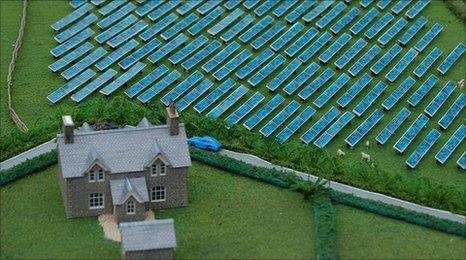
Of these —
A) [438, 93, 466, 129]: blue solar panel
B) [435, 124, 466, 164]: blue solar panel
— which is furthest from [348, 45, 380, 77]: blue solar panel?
[435, 124, 466, 164]: blue solar panel

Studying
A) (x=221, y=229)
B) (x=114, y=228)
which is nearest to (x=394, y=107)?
(x=221, y=229)

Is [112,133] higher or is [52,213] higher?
[112,133]

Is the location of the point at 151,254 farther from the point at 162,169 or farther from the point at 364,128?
the point at 364,128

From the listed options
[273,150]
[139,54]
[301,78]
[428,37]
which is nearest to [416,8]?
[428,37]

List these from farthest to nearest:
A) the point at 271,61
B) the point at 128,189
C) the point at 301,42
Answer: the point at 301,42 → the point at 271,61 → the point at 128,189

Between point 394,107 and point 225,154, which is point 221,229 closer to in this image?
point 225,154

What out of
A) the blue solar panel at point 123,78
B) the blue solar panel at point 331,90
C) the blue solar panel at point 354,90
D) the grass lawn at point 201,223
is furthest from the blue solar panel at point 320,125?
the blue solar panel at point 123,78
